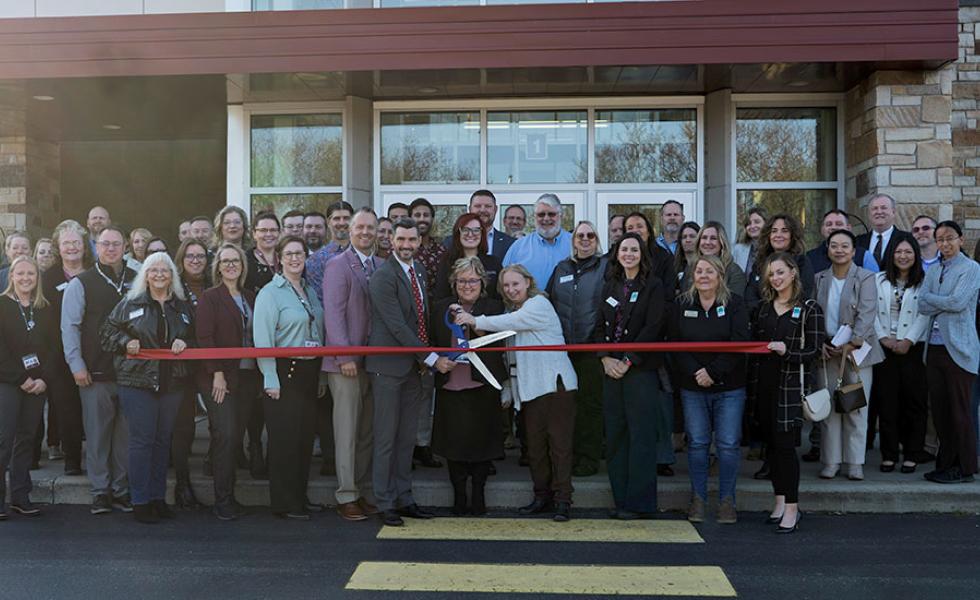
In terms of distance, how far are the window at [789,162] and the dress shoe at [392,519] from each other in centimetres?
681

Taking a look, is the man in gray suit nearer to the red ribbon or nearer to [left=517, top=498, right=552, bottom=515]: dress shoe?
the red ribbon

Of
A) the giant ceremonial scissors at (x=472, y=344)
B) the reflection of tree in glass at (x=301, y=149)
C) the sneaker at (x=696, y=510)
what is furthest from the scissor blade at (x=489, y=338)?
the reflection of tree in glass at (x=301, y=149)

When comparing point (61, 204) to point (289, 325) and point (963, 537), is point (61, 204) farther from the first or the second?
point (963, 537)

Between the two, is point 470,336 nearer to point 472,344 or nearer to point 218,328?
point 472,344

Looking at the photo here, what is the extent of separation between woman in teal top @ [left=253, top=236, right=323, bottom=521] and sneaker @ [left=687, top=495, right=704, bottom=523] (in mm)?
2943

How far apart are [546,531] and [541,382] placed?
42.9 inches

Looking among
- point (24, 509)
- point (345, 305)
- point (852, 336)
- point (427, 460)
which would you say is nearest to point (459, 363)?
point (345, 305)

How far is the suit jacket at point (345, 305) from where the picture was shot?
6543mm

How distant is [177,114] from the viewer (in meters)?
12.8

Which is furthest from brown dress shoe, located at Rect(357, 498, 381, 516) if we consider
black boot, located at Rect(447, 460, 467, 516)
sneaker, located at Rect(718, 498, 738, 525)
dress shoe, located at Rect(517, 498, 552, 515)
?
sneaker, located at Rect(718, 498, 738, 525)

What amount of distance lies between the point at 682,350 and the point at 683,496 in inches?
50.5

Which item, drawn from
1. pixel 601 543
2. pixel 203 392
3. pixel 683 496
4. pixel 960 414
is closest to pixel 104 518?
pixel 203 392

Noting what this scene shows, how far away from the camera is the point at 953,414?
7039mm

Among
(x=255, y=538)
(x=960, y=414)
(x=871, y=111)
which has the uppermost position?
(x=871, y=111)
